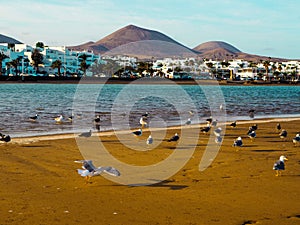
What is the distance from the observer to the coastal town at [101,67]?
138 meters

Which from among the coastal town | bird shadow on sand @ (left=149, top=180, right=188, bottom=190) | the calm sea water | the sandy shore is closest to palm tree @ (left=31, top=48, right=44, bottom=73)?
the coastal town

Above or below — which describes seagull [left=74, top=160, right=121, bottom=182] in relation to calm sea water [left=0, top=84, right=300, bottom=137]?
above

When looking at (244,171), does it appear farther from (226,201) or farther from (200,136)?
(200,136)

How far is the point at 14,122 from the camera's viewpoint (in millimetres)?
22656

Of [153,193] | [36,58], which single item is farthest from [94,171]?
[36,58]

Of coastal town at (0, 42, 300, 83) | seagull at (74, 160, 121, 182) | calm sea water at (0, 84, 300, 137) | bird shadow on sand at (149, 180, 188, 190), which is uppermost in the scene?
coastal town at (0, 42, 300, 83)

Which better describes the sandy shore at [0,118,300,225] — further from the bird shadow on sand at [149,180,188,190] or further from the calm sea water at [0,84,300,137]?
the calm sea water at [0,84,300,137]

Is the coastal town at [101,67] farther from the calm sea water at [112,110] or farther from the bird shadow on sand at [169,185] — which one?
the bird shadow on sand at [169,185]

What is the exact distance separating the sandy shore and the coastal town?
396ft

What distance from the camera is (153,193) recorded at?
8.51m

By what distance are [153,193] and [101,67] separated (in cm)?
15217

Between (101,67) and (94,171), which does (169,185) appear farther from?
(101,67)

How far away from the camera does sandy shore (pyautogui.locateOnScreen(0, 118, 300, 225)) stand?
23.2 ft

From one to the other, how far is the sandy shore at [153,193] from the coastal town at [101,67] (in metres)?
121
